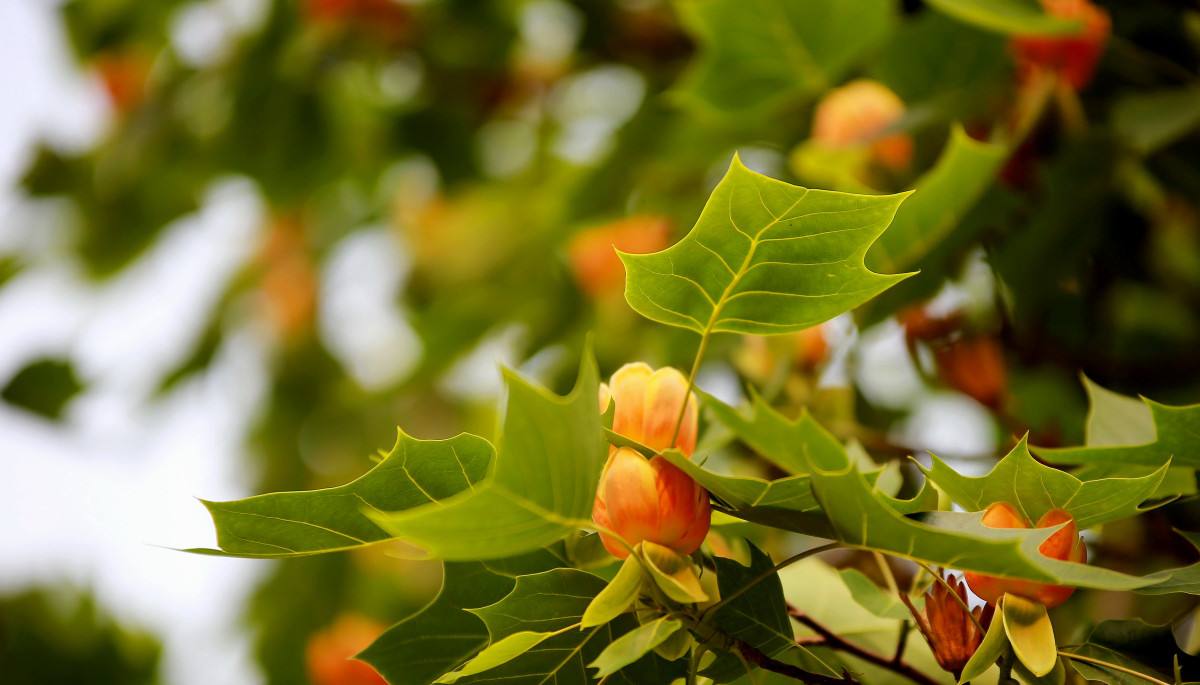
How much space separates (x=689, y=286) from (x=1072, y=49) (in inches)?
20.1

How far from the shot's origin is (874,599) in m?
0.47

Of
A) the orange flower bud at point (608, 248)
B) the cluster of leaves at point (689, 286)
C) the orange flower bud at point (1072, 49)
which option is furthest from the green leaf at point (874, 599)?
the orange flower bud at point (608, 248)

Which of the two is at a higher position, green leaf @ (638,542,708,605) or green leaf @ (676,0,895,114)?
green leaf @ (638,542,708,605)

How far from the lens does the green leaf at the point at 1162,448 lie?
456mm

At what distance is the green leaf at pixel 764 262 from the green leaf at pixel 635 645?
0.41ft

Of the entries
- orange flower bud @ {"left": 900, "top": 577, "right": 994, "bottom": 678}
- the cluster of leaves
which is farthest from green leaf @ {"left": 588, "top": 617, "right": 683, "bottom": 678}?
orange flower bud @ {"left": 900, "top": 577, "right": 994, "bottom": 678}

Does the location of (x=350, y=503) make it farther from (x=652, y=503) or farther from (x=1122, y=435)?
(x=1122, y=435)

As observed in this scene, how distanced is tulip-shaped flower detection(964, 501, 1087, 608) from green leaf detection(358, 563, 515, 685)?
0.68ft

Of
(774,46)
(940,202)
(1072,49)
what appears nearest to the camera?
(940,202)

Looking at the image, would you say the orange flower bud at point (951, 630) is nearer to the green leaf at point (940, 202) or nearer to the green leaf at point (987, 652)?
the green leaf at point (987, 652)

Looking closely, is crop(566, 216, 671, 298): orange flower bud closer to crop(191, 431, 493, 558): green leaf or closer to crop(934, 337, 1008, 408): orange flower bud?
crop(934, 337, 1008, 408): orange flower bud

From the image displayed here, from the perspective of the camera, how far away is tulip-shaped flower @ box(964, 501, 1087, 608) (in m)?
0.40

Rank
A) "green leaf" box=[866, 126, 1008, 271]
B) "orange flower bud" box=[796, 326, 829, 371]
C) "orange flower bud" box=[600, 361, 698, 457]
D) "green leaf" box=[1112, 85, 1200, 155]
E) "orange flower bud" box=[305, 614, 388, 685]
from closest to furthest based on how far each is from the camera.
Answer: "orange flower bud" box=[600, 361, 698, 457] < "green leaf" box=[866, 126, 1008, 271] < "green leaf" box=[1112, 85, 1200, 155] < "orange flower bud" box=[796, 326, 829, 371] < "orange flower bud" box=[305, 614, 388, 685]

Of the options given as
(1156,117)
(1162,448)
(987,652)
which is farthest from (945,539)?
(1156,117)
